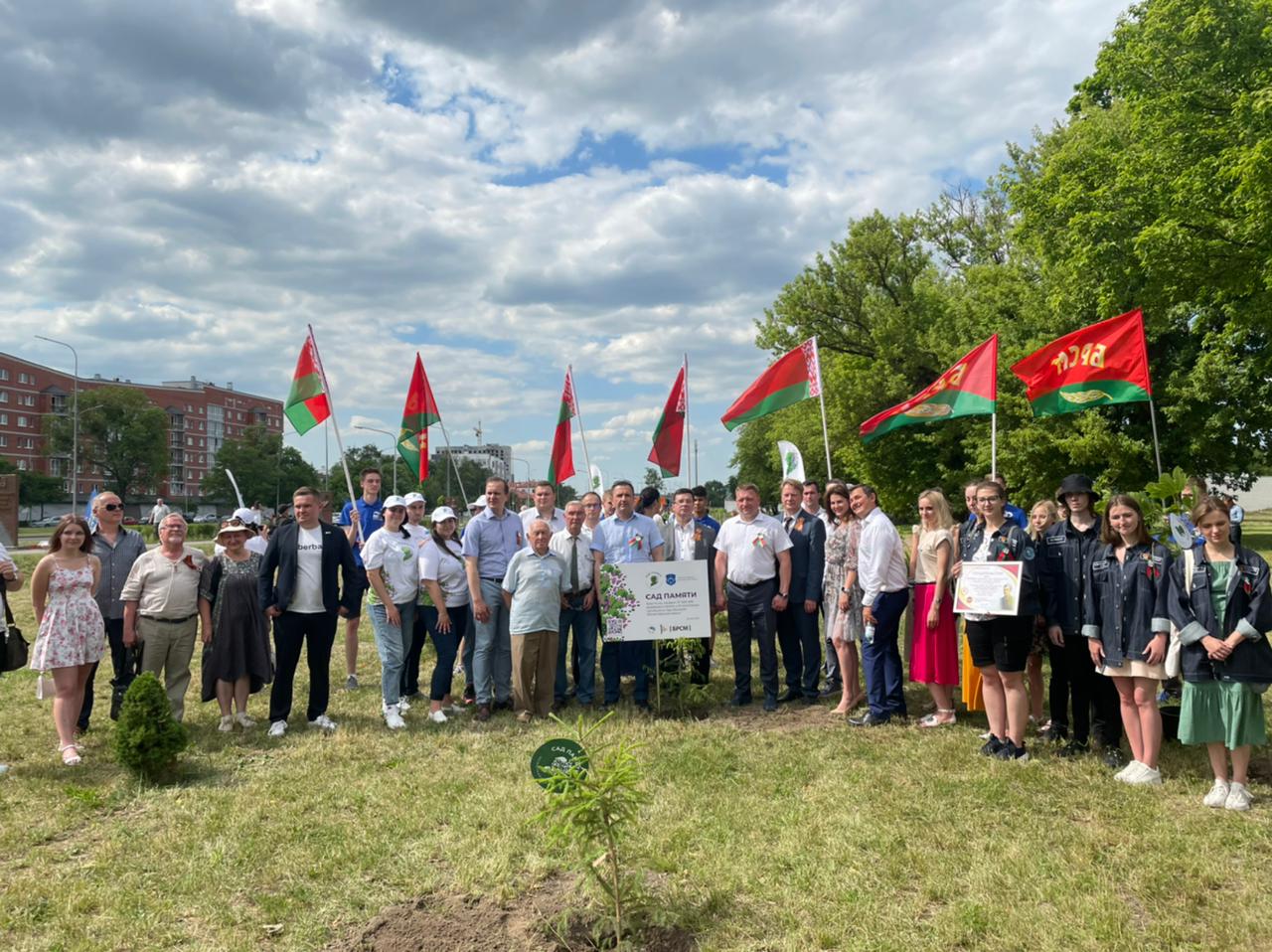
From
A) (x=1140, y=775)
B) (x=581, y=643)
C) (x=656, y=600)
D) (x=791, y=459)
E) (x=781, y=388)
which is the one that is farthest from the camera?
(x=791, y=459)

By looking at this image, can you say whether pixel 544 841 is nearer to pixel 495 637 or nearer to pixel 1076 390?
pixel 495 637

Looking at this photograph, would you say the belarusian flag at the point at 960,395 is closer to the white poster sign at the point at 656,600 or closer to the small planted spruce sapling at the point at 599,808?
the white poster sign at the point at 656,600

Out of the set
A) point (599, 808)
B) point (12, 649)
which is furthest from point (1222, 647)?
point (12, 649)

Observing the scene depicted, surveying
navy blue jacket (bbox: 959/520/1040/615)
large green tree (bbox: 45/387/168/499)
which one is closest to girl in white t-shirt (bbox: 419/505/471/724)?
navy blue jacket (bbox: 959/520/1040/615)

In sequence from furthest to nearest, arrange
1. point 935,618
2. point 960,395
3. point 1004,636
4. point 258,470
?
1. point 258,470
2. point 960,395
3. point 935,618
4. point 1004,636

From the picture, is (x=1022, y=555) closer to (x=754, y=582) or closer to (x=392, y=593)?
(x=754, y=582)

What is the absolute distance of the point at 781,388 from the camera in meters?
10.6

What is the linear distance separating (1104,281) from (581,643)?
13.0m

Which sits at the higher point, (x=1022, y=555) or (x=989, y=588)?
(x=1022, y=555)

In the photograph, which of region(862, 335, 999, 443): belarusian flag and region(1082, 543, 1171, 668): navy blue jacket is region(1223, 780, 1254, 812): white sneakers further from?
region(862, 335, 999, 443): belarusian flag

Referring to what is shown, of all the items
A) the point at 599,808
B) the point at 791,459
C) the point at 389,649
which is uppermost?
the point at 791,459

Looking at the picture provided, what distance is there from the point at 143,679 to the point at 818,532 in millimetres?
5953

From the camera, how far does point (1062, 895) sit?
12.9 feet

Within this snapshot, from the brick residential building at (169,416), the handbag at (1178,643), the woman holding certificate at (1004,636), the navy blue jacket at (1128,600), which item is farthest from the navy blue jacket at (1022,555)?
the brick residential building at (169,416)
